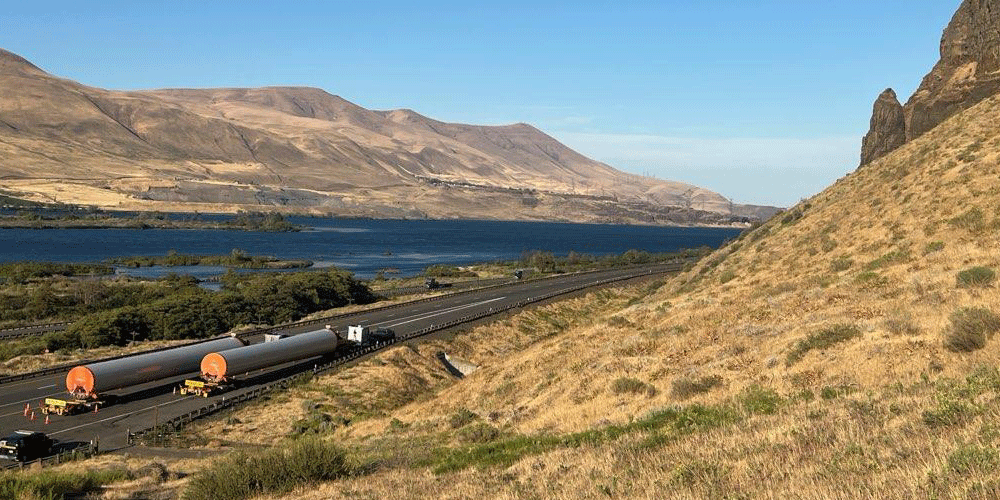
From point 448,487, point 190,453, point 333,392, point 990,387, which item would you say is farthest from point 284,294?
point 990,387

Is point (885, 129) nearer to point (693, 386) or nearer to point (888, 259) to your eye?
point (888, 259)

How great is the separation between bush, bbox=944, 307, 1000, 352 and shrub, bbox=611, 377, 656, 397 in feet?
27.3

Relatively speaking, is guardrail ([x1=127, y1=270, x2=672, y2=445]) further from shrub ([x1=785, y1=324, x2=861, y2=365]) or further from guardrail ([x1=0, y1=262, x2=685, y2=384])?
shrub ([x1=785, y1=324, x2=861, y2=365])

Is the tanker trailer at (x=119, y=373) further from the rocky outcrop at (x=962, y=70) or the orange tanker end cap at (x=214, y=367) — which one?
the rocky outcrop at (x=962, y=70)

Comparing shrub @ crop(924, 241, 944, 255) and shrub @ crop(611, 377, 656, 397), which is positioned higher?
shrub @ crop(924, 241, 944, 255)

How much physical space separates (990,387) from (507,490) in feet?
28.6

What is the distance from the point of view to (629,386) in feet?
79.1

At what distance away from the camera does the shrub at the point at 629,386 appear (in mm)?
23691

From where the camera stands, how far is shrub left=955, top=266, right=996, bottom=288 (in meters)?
23.8

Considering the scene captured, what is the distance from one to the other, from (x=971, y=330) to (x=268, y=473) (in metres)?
17.4

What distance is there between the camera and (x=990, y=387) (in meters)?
13.3

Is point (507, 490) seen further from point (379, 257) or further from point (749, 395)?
point (379, 257)

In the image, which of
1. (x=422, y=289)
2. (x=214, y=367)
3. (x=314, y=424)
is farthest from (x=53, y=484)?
(x=422, y=289)

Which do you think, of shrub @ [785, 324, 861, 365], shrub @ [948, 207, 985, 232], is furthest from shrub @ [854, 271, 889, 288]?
shrub @ [785, 324, 861, 365]
